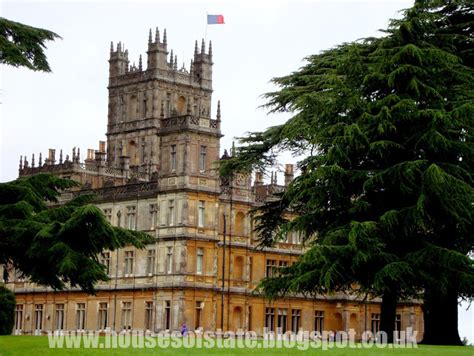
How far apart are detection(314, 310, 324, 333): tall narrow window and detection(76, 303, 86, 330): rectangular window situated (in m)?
14.1

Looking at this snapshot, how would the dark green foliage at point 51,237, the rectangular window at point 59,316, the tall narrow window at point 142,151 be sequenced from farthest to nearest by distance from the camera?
the tall narrow window at point 142,151 → the rectangular window at point 59,316 → the dark green foliage at point 51,237

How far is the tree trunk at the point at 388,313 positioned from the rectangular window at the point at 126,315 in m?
31.1

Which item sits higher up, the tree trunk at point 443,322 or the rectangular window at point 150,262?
the rectangular window at point 150,262

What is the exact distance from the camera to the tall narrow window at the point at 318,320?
233ft

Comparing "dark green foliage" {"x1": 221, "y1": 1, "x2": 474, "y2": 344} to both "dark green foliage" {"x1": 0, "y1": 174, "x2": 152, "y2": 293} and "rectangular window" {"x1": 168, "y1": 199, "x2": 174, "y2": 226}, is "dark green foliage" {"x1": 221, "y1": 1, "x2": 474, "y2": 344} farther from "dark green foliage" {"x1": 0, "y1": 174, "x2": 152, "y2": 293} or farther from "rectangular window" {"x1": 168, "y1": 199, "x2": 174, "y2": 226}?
"rectangular window" {"x1": 168, "y1": 199, "x2": 174, "y2": 226}

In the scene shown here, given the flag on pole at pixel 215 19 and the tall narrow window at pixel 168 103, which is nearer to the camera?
the flag on pole at pixel 215 19

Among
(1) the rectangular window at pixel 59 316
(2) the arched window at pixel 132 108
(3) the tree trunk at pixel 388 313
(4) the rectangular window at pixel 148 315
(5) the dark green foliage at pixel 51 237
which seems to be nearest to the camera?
(5) the dark green foliage at pixel 51 237

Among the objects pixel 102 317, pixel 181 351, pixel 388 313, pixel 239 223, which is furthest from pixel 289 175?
pixel 181 351

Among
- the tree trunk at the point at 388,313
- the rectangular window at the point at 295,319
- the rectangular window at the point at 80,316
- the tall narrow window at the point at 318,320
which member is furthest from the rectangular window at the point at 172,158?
the tree trunk at the point at 388,313

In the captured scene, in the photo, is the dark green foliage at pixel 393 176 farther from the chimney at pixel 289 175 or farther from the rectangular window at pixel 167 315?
the chimney at pixel 289 175

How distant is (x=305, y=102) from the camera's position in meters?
39.7

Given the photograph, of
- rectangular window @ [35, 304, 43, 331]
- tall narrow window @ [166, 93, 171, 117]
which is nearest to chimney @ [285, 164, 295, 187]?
rectangular window @ [35, 304, 43, 331]

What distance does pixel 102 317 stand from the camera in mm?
68125

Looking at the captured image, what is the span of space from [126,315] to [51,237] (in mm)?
39621
